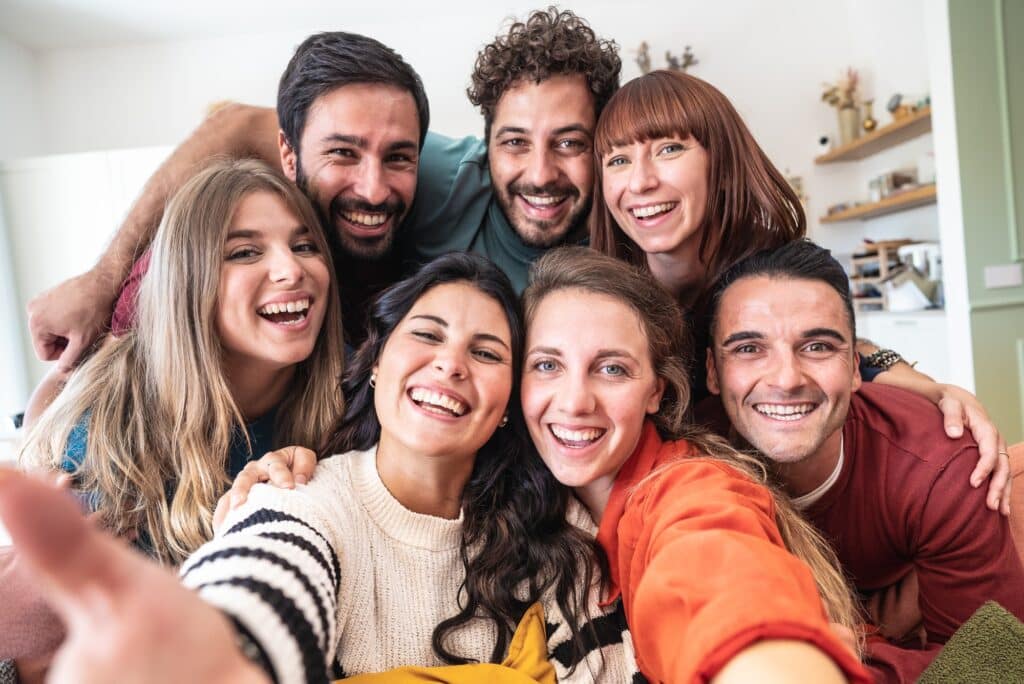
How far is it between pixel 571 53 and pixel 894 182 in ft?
12.3

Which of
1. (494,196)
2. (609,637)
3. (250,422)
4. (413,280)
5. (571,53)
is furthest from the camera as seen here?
(494,196)

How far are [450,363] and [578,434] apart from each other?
0.28m

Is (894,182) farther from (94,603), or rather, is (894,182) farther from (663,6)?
(94,603)

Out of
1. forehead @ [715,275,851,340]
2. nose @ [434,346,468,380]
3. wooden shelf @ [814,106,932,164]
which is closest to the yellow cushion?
nose @ [434,346,468,380]

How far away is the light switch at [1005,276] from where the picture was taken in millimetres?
3311

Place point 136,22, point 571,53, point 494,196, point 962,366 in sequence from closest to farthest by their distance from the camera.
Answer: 1. point 571,53
2. point 494,196
3. point 962,366
4. point 136,22

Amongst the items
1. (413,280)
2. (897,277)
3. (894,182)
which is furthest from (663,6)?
(413,280)

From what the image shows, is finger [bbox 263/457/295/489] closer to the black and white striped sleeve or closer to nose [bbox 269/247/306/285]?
the black and white striped sleeve

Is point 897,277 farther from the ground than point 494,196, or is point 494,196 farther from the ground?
point 494,196

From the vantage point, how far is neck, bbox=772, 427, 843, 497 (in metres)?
1.48

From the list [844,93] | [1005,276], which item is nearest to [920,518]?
[1005,276]

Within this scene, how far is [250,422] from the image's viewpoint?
1.70 m

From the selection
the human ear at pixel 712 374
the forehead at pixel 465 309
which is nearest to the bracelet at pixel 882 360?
the human ear at pixel 712 374

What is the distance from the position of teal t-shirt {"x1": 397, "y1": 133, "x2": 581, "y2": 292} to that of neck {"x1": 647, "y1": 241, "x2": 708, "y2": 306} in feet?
1.38
